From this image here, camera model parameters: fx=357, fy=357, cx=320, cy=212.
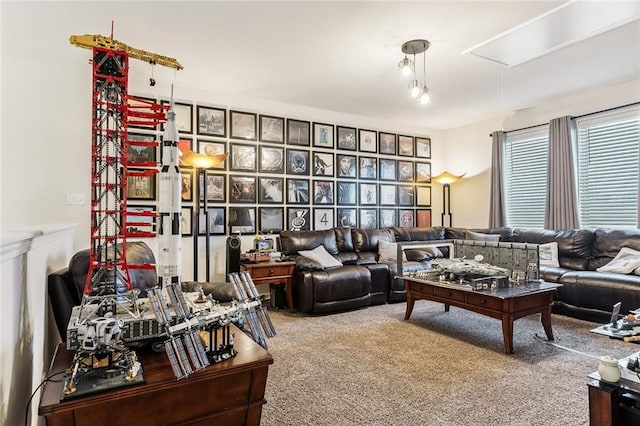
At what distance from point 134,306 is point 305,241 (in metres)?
3.30

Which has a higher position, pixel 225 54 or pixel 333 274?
pixel 225 54

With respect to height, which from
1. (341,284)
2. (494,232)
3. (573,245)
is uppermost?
(494,232)

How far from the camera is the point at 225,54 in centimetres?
338

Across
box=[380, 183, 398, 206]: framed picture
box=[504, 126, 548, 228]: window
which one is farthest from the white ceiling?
box=[380, 183, 398, 206]: framed picture

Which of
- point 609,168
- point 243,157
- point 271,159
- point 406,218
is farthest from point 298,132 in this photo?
point 609,168

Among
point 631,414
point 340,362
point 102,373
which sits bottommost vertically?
point 340,362

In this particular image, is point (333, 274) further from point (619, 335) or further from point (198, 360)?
point (198, 360)

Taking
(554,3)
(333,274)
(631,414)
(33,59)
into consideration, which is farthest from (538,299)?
(33,59)

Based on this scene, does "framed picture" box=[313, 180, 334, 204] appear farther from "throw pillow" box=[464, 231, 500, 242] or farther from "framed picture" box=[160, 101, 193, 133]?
"throw pillow" box=[464, 231, 500, 242]

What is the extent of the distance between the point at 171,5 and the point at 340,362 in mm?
2883

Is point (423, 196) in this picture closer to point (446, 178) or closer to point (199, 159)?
point (446, 178)

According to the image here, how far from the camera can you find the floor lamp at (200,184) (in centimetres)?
379

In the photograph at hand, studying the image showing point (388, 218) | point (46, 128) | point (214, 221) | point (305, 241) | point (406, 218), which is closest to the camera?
point (46, 128)

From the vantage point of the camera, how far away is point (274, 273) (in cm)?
406
